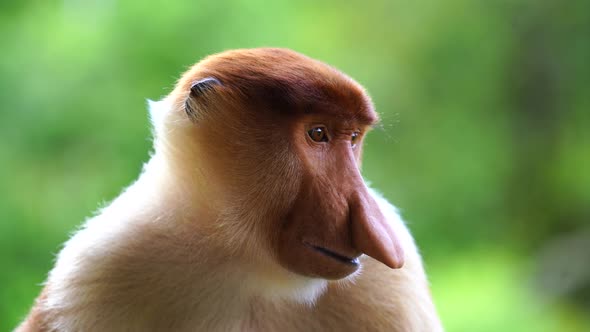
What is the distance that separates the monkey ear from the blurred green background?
921 millimetres

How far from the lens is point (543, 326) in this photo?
11.4ft

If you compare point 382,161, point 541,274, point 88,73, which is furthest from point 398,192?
point 88,73

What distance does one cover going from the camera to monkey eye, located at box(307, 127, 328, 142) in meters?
1.35

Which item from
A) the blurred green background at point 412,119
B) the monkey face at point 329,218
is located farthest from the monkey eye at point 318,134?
the blurred green background at point 412,119

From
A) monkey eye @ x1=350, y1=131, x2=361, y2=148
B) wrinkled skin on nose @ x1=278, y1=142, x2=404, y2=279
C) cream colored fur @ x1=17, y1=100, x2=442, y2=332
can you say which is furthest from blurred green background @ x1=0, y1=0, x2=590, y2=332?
wrinkled skin on nose @ x1=278, y1=142, x2=404, y2=279

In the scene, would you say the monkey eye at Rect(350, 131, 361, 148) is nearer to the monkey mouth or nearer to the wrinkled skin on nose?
the wrinkled skin on nose

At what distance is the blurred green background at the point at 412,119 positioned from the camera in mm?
2738

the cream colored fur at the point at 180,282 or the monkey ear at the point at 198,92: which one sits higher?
the monkey ear at the point at 198,92

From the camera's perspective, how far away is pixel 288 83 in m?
1.30

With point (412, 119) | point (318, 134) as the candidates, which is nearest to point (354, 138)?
point (318, 134)

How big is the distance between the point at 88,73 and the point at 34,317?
1.54m

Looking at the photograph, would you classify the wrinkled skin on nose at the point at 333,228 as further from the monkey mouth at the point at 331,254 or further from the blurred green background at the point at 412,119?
the blurred green background at the point at 412,119

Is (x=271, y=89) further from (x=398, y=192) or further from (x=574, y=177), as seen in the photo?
(x=574, y=177)

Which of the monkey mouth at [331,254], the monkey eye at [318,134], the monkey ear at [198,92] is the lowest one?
the monkey mouth at [331,254]
